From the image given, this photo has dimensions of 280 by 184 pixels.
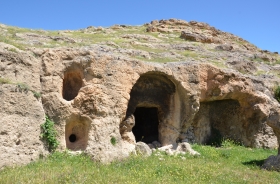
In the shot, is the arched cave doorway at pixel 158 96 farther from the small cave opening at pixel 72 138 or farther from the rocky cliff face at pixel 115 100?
the small cave opening at pixel 72 138

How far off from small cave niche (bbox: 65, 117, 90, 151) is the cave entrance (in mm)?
5801

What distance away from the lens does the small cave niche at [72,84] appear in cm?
1272

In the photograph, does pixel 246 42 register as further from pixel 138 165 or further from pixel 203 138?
pixel 138 165

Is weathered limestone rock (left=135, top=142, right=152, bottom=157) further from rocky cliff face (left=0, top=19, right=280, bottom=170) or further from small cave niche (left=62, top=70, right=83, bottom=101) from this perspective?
small cave niche (left=62, top=70, right=83, bottom=101)

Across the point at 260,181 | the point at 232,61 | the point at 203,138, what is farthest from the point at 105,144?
the point at 232,61

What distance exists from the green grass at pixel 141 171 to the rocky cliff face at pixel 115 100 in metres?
0.69

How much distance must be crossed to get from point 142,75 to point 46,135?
528 cm

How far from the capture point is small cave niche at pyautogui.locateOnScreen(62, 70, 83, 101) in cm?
1272

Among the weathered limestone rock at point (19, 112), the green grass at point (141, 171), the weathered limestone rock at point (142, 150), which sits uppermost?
the weathered limestone rock at point (19, 112)

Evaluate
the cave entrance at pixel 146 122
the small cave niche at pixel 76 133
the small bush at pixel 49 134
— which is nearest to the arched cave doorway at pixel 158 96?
the cave entrance at pixel 146 122

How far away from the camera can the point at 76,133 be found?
12531 millimetres

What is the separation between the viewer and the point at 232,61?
784 inches

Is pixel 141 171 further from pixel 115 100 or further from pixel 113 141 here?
pixel 115 100

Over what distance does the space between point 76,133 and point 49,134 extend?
1670 mm
